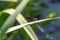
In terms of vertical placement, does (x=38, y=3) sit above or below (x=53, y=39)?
above

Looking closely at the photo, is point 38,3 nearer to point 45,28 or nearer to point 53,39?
point 45,28

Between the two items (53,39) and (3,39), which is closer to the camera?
(3,39)

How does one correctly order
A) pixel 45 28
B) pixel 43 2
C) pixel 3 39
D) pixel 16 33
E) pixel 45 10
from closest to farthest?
1. pixel 3 39
2. pixel 16 33
3. pixel 45 28
4. pixel 45 10
5. pixel 43 2

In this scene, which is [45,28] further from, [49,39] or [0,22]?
[0,22]

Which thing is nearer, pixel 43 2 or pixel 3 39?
pixel 3 39

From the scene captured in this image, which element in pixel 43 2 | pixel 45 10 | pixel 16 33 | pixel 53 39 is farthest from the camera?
pixel 43 2

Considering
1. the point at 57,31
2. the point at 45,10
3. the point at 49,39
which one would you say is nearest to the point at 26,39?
the point at 49,39

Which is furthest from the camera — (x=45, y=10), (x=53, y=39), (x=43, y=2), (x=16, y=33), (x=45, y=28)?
(x=43, y=2)

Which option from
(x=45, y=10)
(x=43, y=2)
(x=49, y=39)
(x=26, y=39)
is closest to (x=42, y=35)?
(x=49, y=39)

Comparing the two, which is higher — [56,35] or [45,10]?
[45,10]
